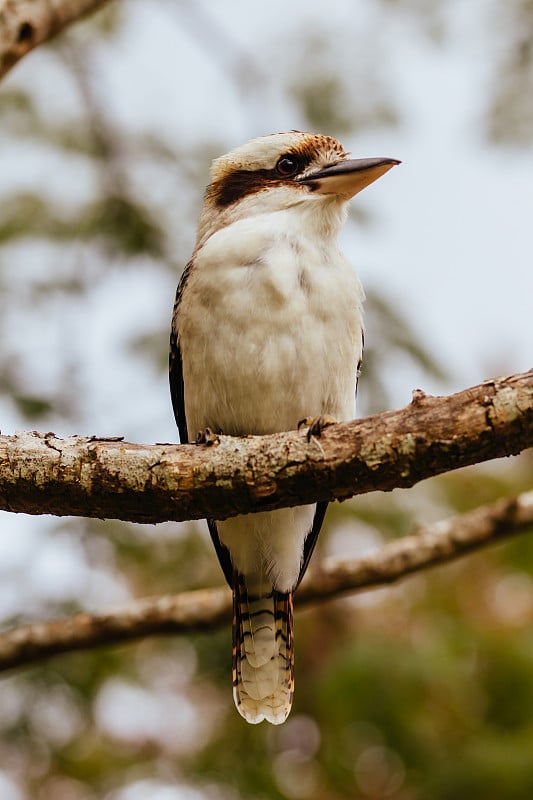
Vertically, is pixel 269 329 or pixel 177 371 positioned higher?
pixel 177 371

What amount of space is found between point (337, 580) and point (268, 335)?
3.63 ft

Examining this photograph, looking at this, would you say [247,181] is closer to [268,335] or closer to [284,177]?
[284,177]

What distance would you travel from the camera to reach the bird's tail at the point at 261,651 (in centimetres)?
365

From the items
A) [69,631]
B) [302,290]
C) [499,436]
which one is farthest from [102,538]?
[499,436]

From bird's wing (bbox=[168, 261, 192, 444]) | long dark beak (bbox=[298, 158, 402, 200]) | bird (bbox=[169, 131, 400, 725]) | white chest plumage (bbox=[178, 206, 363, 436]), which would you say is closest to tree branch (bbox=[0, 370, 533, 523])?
bird (bbox=[169, 131, 400, 725])

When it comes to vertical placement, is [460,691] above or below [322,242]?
below

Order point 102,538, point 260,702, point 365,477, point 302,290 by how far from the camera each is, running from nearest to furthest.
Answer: point 365,477, point 302,290, point 260,702, point 102,538

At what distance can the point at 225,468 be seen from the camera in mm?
2418

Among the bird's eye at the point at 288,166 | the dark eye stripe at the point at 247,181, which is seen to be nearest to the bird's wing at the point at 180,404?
the dark eye stripe at the point at 247,181

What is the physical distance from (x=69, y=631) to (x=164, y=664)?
6.10 ft

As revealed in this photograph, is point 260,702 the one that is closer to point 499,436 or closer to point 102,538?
point 102,538

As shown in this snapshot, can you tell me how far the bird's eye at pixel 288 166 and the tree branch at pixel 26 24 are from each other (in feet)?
2.83

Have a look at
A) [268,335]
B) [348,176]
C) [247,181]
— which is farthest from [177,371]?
[348,176]

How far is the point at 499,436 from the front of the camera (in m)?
2.21
